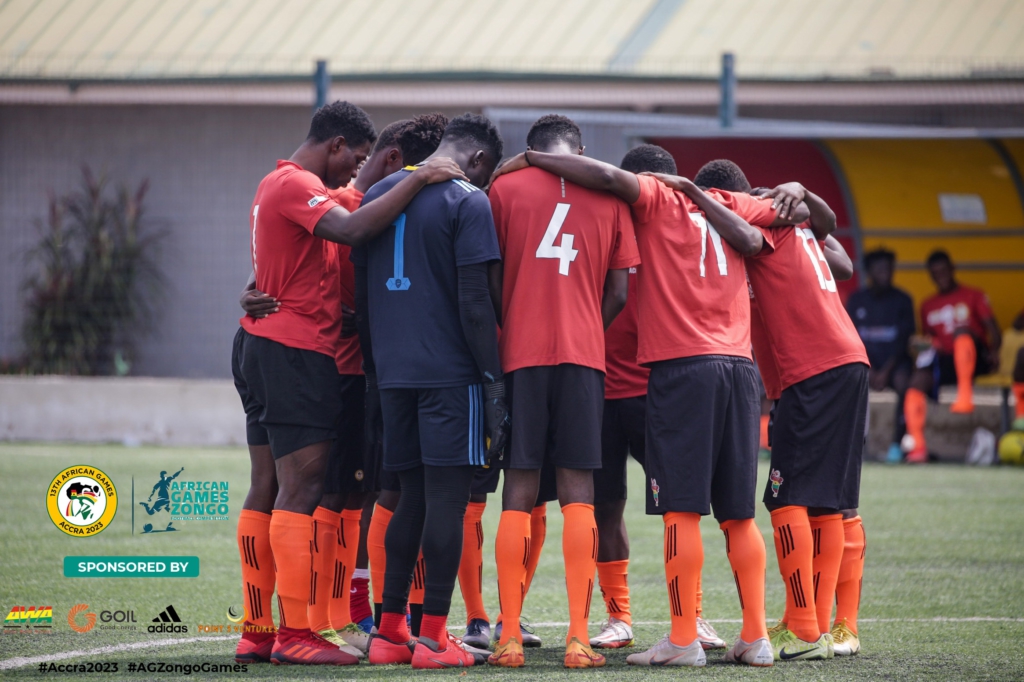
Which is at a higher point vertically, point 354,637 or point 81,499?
point 81,499

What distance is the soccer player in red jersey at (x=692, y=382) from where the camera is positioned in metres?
4.60

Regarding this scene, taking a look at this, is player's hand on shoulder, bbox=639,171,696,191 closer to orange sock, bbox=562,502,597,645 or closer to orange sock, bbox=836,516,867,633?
orange sock, bbox=562,502,597,645

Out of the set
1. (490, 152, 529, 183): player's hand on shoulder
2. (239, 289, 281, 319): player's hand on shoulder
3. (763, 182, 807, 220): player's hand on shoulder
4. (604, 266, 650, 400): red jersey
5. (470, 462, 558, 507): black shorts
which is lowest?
(470, 462, 558, 507): black shorts

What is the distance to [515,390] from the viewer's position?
4.61 meters

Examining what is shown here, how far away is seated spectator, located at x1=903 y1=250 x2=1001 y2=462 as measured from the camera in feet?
41.0

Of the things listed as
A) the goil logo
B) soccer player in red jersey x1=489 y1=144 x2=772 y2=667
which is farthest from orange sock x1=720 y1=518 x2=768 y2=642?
the goil logo

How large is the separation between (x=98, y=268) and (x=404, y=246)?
10.3 meters

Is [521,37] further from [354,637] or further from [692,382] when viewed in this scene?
[354,637]

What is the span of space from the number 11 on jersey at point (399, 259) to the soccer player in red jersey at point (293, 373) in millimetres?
67

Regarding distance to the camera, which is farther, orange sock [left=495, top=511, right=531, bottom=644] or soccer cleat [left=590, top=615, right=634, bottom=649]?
soccer cleat [left=590, top=615, right=634, bottom=649]

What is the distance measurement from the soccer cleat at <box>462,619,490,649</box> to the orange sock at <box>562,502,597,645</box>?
17.0 inches

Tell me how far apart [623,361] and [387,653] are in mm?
1724

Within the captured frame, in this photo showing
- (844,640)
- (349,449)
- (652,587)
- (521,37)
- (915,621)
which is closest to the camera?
(844,640)

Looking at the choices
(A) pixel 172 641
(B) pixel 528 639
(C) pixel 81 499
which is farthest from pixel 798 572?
(C) pixel 81 499
